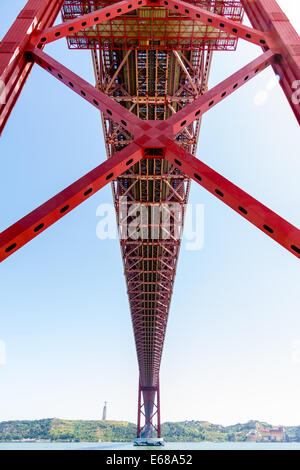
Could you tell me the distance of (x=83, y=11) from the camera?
30.2 ft

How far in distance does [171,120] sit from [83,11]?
25.3ft

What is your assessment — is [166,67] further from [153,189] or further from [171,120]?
[171,120]

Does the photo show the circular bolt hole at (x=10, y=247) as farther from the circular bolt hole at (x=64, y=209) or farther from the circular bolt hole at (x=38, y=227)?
the circular bolt hole at (x=64, y=209)

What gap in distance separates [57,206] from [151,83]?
9.88m

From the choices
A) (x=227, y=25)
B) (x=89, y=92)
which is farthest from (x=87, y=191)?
(x=227, y=25)

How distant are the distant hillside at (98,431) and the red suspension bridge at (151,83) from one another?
109 metres

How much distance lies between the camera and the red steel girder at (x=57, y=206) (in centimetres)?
333

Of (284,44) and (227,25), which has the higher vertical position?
(227,25)

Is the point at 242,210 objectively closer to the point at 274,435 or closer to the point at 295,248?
the point at 295,248

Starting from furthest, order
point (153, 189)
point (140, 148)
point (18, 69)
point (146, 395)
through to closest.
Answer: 1. point (146, 395)
2. point (153, 189)
3. point (18, 69)
4. point (140, 148)

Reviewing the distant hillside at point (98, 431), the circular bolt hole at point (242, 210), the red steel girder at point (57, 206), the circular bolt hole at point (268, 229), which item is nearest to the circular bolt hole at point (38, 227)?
the red steel girder at point (57, 206)

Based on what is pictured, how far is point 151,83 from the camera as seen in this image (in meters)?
11.4
